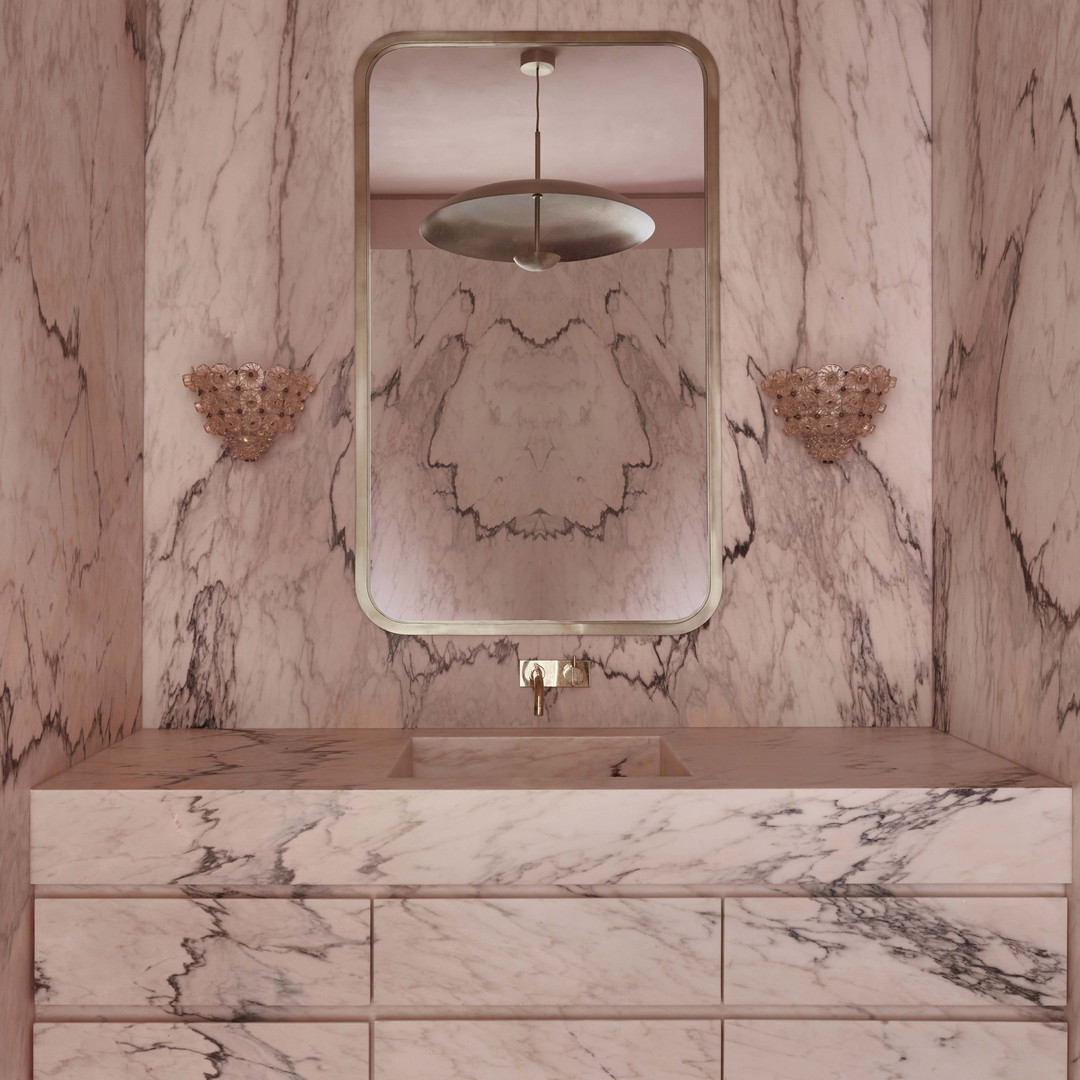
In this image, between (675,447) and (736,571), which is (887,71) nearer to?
(675,447)

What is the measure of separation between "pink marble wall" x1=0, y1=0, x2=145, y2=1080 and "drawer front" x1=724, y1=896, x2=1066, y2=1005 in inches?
44.6

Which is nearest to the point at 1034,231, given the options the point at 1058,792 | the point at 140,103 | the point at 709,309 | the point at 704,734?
the point at 709,309

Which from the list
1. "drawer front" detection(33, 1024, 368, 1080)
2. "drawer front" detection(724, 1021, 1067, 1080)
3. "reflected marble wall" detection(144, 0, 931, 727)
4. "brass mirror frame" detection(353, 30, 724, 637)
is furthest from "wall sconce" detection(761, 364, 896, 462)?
"drawer front" detection(33, 1024, 368, 1080)

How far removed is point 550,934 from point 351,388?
118 cm

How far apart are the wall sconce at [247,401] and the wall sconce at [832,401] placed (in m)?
1.02

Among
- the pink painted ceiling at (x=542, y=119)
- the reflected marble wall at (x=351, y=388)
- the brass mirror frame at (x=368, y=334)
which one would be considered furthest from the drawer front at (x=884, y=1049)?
the pink painted ceiling at (x=542, y=119)

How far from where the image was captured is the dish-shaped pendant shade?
1969 mm

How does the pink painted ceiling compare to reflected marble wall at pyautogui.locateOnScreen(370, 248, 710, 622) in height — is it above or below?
above

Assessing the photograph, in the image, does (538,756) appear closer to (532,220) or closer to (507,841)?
(507,841)

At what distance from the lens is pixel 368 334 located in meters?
2.01

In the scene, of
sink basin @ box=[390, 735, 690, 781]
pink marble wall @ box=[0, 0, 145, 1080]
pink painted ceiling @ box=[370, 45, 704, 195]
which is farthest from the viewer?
pink painted ceiling @ box=[370, 45, 704, 195]

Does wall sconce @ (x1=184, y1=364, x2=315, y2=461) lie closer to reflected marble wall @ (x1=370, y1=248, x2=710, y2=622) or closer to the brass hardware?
reflected marble wall @ (x1=370, y1=248, x2=710, y2=622)

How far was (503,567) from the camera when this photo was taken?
200cm

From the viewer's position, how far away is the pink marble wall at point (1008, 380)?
4.84 ft
